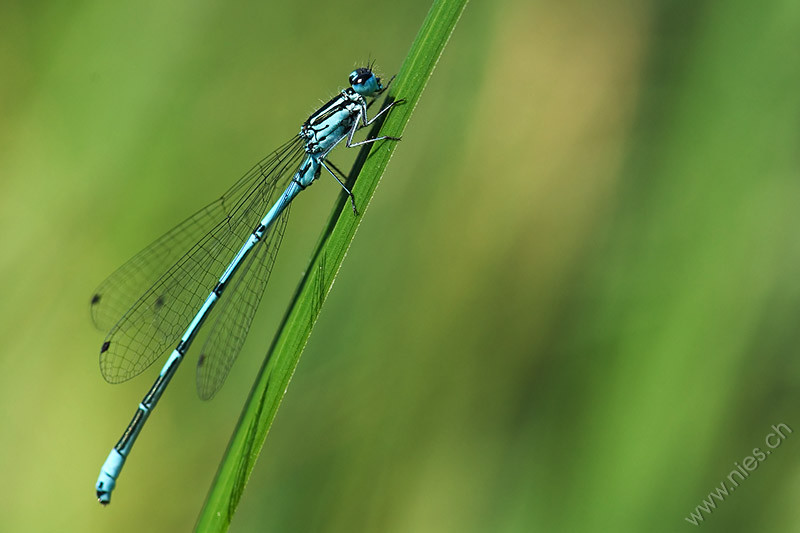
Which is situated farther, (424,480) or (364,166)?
(424,480)

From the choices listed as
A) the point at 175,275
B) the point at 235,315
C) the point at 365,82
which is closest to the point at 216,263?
the point at 175,275

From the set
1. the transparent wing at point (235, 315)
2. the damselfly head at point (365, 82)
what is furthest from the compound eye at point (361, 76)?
the transparent wing at point (235, 315)

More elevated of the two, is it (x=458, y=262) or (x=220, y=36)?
(x=220, y=36)

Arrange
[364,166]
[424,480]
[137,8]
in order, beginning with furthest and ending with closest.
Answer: [137,8]
[424,480]
[364,166]

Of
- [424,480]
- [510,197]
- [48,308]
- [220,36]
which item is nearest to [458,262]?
[510,197]

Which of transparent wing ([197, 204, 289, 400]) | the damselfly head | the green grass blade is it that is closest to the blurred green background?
transparent wing ([197, 204, 289, 400])

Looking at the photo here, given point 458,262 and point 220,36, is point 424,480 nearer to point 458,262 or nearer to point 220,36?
point 458,262

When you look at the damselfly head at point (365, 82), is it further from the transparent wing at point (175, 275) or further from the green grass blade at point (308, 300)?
the green grass blade at point (308, 300)
